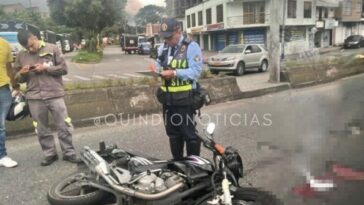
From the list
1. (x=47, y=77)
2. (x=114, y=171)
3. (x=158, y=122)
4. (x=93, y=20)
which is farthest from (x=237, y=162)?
(x=93, y=20)

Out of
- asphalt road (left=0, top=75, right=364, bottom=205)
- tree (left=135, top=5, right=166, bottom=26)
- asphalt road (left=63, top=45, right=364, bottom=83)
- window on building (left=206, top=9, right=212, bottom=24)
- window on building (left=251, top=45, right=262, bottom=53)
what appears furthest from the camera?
tree (left=135, top=5, right=166, bottom=26)

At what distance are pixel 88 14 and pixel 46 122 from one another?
3490 centimetres

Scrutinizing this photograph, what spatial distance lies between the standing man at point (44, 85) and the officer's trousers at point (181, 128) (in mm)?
1547

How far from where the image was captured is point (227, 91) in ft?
33.2

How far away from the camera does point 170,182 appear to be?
3363 millimetres

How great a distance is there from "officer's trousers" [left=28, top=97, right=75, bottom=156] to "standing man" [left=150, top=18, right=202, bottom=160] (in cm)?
163

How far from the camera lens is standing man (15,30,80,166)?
16.8 ft

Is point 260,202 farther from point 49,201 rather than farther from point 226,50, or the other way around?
point 226,50

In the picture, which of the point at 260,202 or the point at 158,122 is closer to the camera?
the point at 260,202

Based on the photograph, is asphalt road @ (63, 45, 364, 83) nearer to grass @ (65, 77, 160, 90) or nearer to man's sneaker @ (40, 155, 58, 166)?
grass @ (65, 77, 160, 90)

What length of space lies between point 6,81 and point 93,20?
35.3 meters

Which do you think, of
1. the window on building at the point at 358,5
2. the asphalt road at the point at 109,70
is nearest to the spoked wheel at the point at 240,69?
the asphalt road at the point at 109,70

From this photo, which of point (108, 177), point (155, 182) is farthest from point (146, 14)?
point (155, 182)

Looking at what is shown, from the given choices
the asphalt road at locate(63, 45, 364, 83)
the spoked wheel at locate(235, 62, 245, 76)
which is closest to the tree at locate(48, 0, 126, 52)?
the asphalt road at locate(63, 45, 364, 83)
